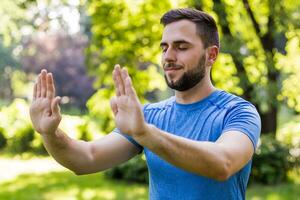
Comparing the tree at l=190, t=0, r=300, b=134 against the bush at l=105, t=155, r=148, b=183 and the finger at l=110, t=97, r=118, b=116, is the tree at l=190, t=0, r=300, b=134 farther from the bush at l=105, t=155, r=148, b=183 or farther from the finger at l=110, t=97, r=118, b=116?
the finger at l=110, t=97, r=118, b=116


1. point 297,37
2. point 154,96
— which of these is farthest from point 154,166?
point 154,96

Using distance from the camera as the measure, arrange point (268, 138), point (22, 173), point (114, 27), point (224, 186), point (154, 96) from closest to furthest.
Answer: point (224, 186) → point (114, 27) → point (268, 138) → point (22, 173) → point (154, 96)

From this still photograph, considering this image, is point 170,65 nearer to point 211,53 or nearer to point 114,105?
point 211,53

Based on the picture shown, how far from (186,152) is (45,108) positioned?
77cm

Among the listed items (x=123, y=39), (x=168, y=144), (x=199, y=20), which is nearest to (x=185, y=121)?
(x=199, y=20)

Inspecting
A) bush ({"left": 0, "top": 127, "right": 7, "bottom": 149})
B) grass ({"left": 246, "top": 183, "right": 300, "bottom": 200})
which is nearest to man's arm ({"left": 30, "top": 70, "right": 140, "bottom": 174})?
grass ({"left": 246, "top": 183, "right": 300, "bottom": 200})

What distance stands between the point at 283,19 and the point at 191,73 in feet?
22.8

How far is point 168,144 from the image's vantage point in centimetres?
183

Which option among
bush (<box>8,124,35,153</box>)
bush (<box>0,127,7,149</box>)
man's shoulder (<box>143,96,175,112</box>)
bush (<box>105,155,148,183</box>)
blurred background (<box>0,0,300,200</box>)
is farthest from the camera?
bush (<box>0,127,7,149</box>)

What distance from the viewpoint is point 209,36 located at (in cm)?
239

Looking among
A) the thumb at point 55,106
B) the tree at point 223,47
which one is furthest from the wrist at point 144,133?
the tree at point 223,47

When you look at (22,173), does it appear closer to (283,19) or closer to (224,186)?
(283,19)

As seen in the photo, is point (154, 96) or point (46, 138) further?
point (154, 96)

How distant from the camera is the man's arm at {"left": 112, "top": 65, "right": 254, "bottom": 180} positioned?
183cm
